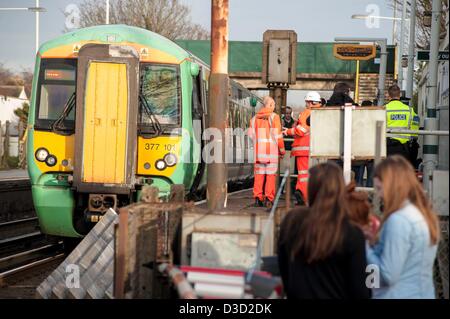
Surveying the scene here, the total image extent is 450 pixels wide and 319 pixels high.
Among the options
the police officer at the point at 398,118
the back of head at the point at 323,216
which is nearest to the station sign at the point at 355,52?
the police officer at the point at 398,118

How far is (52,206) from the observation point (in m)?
11.9

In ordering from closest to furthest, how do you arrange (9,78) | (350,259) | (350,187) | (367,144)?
(350,259)
(350,187)
(367,144)
(9,78)

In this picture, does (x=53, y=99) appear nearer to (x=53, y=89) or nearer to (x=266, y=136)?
(x=53, y=89)

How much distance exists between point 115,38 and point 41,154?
2043 millimetres

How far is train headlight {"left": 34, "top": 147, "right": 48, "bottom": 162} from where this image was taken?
12086 millimetres

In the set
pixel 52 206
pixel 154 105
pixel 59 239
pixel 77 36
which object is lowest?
pixel 59 239

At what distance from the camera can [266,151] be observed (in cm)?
1194

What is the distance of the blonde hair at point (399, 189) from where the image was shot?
17.0 feet

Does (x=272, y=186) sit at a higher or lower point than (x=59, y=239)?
higher

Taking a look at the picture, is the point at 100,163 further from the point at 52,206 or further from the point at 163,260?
the point at 163,260

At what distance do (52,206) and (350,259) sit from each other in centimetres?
784

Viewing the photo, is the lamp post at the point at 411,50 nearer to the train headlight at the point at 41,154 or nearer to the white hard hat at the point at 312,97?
the white hard hat at the point at 312,97

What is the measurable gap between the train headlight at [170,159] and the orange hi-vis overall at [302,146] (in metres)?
1.73

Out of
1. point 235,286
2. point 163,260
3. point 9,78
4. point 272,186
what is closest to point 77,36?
point 272,186
